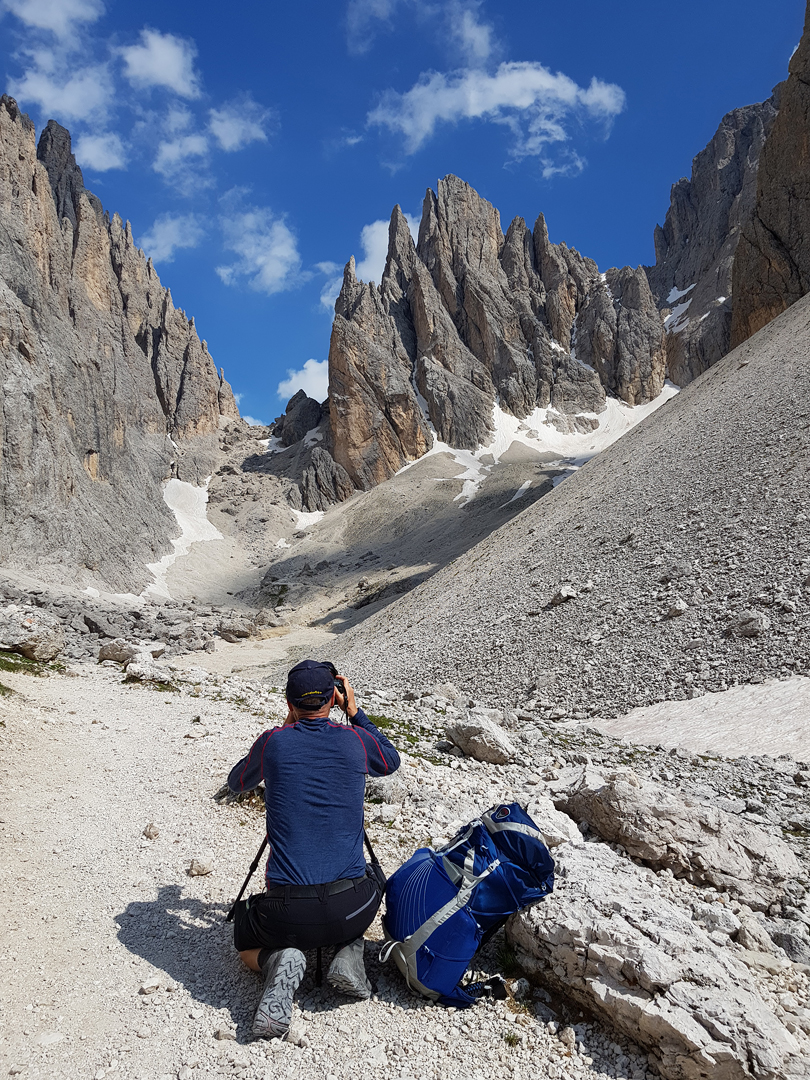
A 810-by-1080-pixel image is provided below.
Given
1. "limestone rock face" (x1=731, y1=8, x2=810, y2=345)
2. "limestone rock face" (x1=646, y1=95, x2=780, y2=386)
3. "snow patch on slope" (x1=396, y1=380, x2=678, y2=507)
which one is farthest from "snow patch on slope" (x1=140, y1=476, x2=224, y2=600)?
"limestone rock face" (x1=646, y1=95, x2=780, y2=386)

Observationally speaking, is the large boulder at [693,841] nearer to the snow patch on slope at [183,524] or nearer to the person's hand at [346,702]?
the person's hand at [346,702]

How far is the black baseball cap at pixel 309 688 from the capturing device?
4527 millimetres

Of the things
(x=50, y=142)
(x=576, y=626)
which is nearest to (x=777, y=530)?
(x=576, y=626)

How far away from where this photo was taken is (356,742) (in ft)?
14.9

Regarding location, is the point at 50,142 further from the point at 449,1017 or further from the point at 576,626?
the point at 449,1017

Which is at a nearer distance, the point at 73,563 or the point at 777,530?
the point at 777,530

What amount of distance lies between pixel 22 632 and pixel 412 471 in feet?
237

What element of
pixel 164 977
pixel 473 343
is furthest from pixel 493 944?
pixel 473 343

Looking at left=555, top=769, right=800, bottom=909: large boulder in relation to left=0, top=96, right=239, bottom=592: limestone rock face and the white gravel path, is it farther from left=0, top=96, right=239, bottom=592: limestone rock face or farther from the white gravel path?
left=0, top=96, right=239, bottom=592: limestone rock face

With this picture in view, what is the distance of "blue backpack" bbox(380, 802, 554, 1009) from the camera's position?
4.02 m

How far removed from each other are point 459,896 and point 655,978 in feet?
4.33

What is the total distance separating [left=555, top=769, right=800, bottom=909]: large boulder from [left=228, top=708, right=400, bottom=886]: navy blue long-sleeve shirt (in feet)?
10.1

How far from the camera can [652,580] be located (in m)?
17.2

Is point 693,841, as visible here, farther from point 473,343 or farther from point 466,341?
point 466,341
